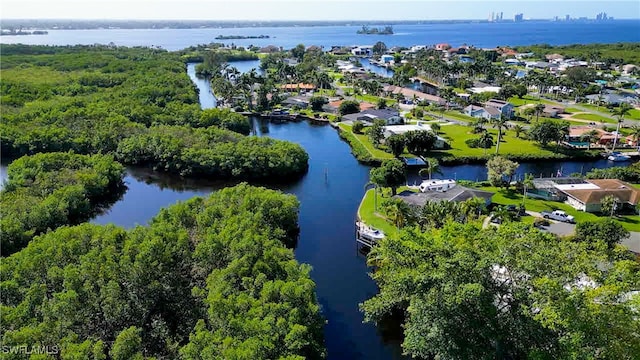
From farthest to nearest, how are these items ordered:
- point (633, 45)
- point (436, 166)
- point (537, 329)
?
point (633, 45)
point (436, 166)
point (537, 329)

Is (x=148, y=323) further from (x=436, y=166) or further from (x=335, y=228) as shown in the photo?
(x=436, y=166)

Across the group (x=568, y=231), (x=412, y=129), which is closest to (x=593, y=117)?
(x=412, y=129)

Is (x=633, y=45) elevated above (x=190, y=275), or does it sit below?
above

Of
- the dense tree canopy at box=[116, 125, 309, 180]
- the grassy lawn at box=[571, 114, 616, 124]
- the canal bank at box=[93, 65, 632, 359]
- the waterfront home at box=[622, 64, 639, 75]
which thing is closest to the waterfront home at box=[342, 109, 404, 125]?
the canal bank at box=[93, 65, 632, 359]

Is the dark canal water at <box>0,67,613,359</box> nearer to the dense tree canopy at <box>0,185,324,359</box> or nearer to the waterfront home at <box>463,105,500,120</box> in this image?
the dense tree canopy at <box>0,185,324,359</box>

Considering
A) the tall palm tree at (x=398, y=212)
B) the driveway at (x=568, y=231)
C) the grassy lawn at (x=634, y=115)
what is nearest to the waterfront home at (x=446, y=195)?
the tall palm tree at (x=398, y=212)

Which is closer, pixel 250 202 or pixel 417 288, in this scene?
pixel 417 288

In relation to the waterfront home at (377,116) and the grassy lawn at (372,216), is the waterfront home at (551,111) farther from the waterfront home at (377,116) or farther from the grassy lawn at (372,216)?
the grassy lawn at (372,216)

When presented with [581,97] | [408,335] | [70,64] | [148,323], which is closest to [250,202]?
[148,323]
